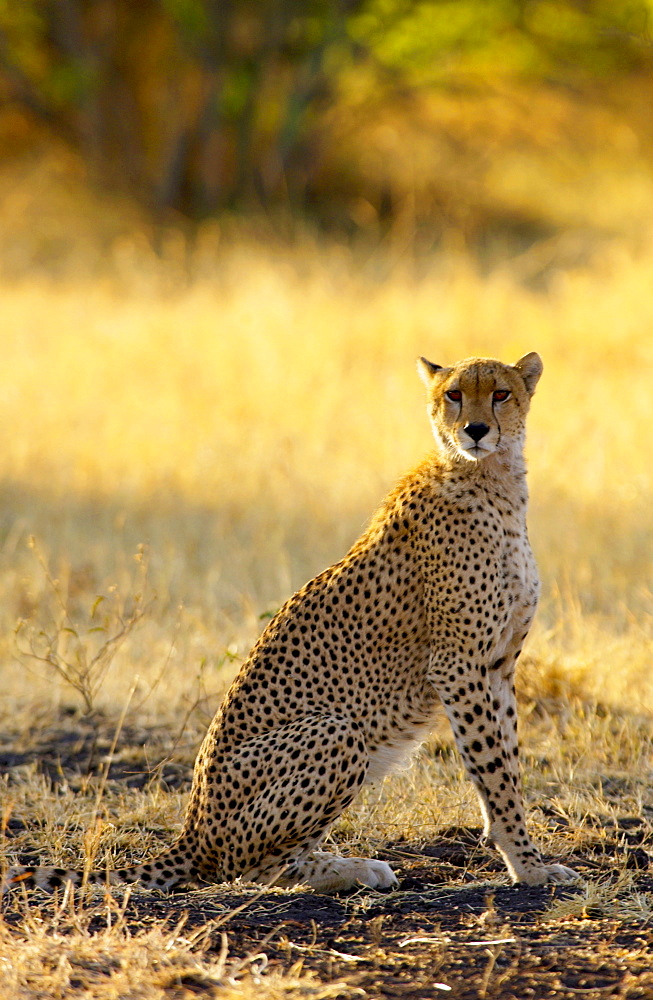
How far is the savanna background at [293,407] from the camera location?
3.11 m

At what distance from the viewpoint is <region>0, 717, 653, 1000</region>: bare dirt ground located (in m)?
2.70

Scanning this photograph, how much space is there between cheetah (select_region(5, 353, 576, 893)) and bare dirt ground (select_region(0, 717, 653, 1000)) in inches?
5.2

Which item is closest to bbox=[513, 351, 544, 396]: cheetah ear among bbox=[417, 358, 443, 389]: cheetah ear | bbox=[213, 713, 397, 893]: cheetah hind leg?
bbox=[417, 358, 443, 389]: cheetah ear

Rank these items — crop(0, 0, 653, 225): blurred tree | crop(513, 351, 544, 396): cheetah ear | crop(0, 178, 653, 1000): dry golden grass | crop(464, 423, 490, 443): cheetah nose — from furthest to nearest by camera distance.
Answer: crop(0, 0, 653, 225): blurred tree, crop(0, 178, 653, 1000): dry golden grass, crop(513, 351, 544, 396): cheetah ear, crop(464, 423, 490, 443): cheetah nose

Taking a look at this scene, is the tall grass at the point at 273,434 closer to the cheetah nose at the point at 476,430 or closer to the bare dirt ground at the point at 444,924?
the bare dirt ground at the point at 444,924

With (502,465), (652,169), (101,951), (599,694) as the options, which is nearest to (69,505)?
(599,694)

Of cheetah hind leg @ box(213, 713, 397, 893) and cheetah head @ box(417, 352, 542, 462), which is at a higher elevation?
cheetah head @ box(417, 352, 542, 462)

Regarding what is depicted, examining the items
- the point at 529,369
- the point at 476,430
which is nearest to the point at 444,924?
the point at 476,430

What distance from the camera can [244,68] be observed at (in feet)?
57.0

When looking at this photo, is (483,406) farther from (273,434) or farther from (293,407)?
(293,407)

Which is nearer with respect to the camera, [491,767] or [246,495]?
[491,767]

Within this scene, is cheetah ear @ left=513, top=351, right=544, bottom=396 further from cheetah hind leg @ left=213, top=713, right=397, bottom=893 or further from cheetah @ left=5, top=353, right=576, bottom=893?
cheetah hind leg @ left=213, top=713, right=397, bottom=893

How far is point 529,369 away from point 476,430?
1.06 ft

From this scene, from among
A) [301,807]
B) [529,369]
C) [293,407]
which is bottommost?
[301,807]
